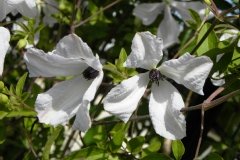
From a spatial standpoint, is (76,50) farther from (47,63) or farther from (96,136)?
(96,136)

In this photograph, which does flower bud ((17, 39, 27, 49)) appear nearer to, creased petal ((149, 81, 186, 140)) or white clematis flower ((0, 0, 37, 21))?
white clematis flower ((0, 0, 37, 21))

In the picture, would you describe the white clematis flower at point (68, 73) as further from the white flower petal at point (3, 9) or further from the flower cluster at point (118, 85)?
the white flower petal at point (3, 9)

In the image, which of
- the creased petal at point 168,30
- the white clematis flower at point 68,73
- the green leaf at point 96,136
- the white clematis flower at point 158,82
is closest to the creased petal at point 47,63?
the white clematis flower at point 68,73

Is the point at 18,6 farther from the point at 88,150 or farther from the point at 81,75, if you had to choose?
the point at 88,150

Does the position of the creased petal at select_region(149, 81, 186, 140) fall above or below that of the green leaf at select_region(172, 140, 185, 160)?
above

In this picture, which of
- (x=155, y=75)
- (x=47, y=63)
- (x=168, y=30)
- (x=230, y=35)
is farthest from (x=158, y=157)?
(x=168, y=30)

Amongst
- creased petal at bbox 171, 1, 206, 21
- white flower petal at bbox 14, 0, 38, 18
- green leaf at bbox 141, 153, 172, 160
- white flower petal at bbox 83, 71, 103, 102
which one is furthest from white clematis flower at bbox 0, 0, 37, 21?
creased petal at bbox 171, 1, 206, 21

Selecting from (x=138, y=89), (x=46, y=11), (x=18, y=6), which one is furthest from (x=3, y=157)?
(x=138, y=89)
